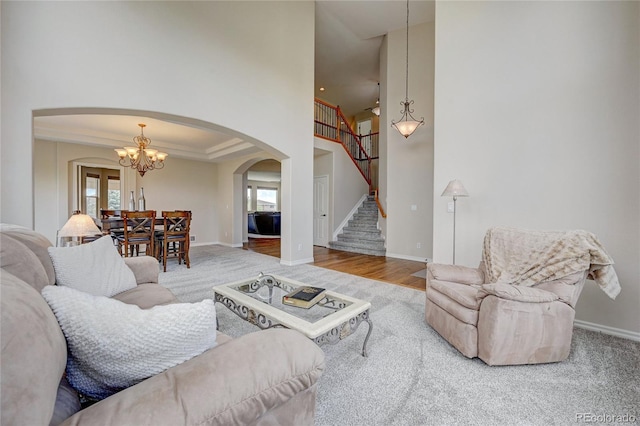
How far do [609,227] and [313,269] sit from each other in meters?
3.67

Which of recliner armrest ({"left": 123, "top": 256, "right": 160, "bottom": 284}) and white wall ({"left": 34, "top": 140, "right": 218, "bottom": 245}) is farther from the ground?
white wall ({"left": 34, "top": 140, "right": 218, "bottom": 245})

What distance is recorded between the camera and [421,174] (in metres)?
5.55

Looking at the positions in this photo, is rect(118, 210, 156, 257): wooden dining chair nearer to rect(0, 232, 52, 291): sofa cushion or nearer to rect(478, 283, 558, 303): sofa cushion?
rect(0, 232, 52, 291): sofa cushion

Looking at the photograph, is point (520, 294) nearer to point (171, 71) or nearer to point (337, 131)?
point (171, 71)

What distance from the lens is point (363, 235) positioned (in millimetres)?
7012

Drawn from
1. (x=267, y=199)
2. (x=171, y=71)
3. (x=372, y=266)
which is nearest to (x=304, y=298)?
(x=372, y=266)

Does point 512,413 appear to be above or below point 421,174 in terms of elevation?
below

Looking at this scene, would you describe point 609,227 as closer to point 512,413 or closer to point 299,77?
point 512,413

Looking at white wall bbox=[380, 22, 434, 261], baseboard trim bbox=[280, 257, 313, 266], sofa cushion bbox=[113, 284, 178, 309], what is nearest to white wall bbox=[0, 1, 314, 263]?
baseboard trim bbox=[280, 257, 313, 266]

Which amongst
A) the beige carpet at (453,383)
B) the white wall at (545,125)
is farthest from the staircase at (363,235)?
the beige carpet at (453,383)

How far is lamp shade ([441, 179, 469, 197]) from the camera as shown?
3.04 m

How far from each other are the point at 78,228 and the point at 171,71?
2.20m

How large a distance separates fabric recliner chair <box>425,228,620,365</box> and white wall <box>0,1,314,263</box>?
Answer: 11.2 ft

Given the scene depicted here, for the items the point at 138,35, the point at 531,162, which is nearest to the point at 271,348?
the point at 531,162
